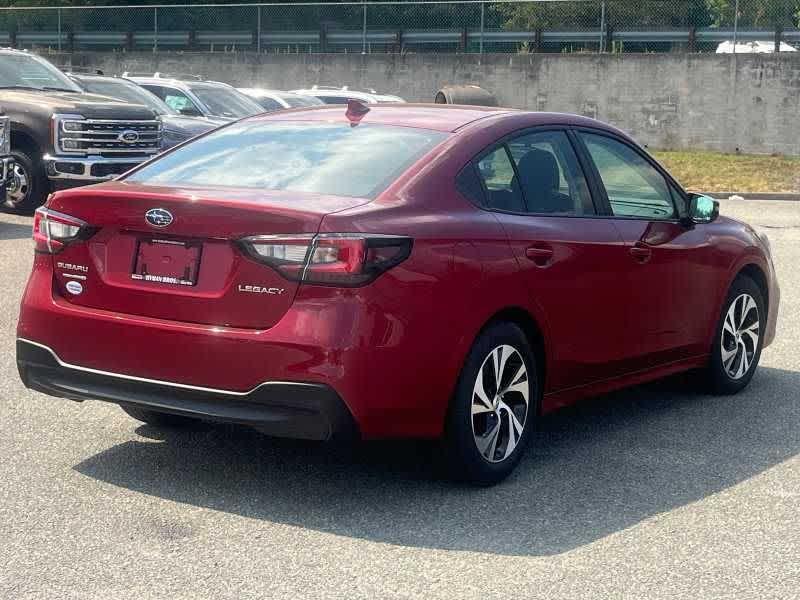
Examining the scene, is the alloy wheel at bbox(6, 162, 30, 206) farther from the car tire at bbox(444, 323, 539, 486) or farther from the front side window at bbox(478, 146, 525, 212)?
the car tire at bbox(444, 323, 539, 486)

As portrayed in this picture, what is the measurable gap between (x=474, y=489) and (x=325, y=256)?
1284 mm

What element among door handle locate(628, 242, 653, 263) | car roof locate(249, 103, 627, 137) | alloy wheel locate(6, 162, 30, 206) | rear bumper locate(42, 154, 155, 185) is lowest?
alloy wheel locate(6, 162, 30, 206)

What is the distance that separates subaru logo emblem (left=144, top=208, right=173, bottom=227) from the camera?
556cm

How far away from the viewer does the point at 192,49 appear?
40094mm

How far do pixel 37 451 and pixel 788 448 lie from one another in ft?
11.4

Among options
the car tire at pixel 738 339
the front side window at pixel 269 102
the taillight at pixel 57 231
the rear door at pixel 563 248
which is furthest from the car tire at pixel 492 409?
the front side window at pixel 269 102

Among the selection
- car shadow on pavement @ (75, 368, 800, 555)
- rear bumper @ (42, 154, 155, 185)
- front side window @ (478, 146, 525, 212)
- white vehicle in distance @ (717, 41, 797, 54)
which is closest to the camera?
car shadow on pavement @ (75, 368, 800, 555)

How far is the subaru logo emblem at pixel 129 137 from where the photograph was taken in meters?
17.8

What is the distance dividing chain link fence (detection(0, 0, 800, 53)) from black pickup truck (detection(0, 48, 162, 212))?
19544 mm

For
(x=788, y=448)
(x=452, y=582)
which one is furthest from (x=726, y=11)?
(x=452, y=582)

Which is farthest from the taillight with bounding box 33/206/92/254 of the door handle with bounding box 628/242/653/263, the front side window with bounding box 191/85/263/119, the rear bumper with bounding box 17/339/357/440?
the front side window with bounding box 191/85/263/119

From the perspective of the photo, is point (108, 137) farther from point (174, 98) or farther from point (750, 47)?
point (750, 47)

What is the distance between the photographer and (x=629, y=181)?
7363 mm

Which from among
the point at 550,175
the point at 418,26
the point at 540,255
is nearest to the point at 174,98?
the point at 550,175
